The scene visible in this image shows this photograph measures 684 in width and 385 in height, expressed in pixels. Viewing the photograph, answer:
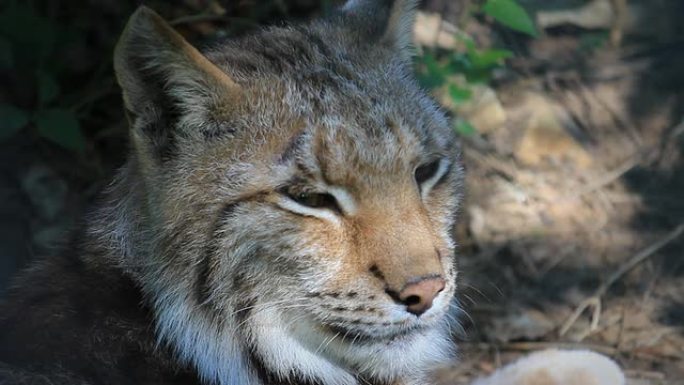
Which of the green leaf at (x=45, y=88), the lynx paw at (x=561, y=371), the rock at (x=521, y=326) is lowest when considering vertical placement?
the rock at (x=521, y=326)

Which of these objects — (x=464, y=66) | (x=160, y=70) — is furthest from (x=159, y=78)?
(x=464, y=66)

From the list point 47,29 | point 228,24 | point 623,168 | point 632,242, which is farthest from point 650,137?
point 47,29

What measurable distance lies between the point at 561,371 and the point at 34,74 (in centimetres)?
283

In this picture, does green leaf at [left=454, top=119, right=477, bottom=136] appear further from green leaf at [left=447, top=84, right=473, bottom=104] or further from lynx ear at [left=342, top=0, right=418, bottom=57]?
lynx ear at [left=342, top=0, right=418, bottom=57]

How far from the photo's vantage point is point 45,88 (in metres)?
5.30

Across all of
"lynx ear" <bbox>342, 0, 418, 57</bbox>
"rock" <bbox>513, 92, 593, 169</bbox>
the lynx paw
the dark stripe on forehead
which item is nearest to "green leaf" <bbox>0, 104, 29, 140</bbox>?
"lynx ear" <bbox>342, 0, 418, 57</bbox>

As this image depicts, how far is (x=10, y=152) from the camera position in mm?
5566

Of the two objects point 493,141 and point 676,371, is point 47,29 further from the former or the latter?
point 676,371

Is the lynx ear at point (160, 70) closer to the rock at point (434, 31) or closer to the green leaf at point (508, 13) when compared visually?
the green leaf at point (508, 13)

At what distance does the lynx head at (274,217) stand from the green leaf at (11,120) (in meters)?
1.86

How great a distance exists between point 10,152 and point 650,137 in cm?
339

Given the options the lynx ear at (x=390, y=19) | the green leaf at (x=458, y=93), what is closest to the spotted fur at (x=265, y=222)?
the lynx ear at (x=390, y=19)

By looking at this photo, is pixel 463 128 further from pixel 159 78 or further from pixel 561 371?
pixel 159 78

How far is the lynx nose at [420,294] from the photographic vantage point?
3.14 meters
